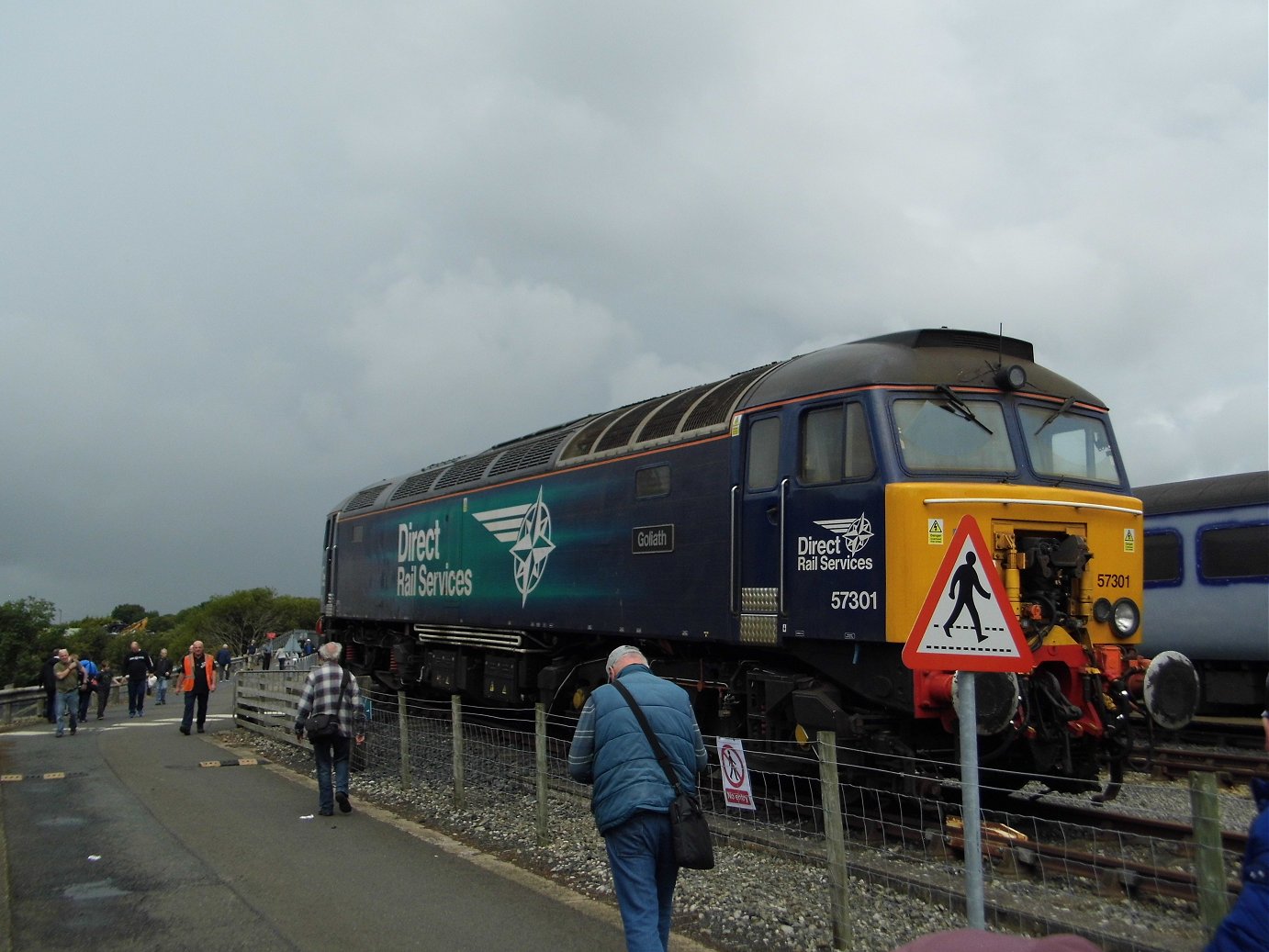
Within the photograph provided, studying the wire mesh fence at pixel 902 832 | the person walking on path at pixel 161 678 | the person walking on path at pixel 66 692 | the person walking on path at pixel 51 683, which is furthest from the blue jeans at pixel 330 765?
the person walking on path at pixel 161 678

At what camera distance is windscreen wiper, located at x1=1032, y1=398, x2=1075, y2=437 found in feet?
28.7

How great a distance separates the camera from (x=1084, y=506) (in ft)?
27.5

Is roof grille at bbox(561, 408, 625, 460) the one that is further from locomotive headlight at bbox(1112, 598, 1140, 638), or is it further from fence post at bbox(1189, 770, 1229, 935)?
fence post at bbox(1189, 770, 1229, 935)

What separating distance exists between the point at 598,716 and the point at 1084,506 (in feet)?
16.8

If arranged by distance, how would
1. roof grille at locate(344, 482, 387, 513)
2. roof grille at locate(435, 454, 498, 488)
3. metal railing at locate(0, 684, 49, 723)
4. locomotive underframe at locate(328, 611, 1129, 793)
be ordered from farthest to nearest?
metal railing at locate(0, 684, 49, 723)
roof grille at locate(344, 482, 387, 513)
roof grille at locate(435, 454, 498, 488)
locomotive underframe at locate(328, 611, 1129, 793)

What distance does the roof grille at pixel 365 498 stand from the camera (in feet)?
65.2

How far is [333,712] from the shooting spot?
990cm

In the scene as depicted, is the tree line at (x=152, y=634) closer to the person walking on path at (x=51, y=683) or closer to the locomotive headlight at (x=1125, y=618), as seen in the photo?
the person walking on path at (x=51, y=683)

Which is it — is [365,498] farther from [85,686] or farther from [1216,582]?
[1216,582]

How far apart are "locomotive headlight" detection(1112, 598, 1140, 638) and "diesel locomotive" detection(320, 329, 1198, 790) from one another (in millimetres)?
20

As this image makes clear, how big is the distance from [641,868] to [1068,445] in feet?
19.5

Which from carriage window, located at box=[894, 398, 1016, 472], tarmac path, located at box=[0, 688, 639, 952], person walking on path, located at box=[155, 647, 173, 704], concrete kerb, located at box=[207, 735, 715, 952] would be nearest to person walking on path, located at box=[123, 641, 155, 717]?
person walking on path, located at box=[155, 647, 173, 704]

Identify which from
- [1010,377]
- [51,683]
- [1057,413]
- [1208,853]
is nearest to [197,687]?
[51,683]

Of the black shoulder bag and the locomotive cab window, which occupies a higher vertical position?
the locomotive cab window
